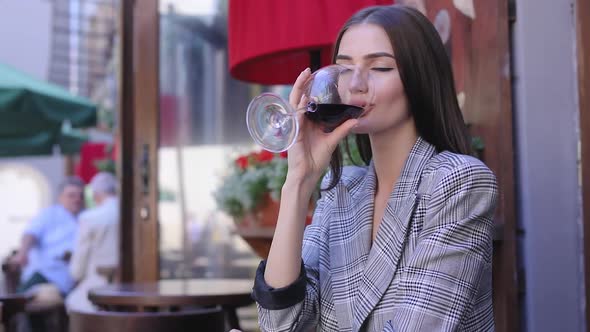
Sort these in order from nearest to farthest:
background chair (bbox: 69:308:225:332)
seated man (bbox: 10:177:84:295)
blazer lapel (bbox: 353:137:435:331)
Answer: blazer lapel (bbox: 353:137:435:331) → background chair (bbox: 69:308:225:332) → seated man (bbox: 10:177:84:295)

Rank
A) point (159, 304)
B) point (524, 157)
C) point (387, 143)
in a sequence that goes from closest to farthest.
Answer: point (387, 143), point (524, 157), point (159, 304)

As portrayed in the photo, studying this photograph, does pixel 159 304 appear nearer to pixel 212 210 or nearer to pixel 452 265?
pixel 452 265

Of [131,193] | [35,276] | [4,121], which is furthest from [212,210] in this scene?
[4,121]

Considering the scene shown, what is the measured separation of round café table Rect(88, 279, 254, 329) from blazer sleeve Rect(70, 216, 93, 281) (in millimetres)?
2284

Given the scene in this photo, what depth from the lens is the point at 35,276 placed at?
5207 mm

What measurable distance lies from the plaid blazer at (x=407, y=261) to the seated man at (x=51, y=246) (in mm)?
4074

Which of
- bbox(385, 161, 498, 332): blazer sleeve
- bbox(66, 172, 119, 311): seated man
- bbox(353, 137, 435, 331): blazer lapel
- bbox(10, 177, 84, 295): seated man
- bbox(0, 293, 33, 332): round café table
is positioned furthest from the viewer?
bbox(10, 177, 84, 295): seated man

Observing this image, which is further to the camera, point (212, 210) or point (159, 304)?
point (212, 210)

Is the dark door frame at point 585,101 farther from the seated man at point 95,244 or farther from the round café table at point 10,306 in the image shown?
the seated man at point 95,244

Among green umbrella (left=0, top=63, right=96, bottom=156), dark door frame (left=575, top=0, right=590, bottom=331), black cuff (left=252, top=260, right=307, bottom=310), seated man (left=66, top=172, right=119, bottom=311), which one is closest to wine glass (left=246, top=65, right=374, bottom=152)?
black cuff (left=252, top=260, right=307, bottom=310)

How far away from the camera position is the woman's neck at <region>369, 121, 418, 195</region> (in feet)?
4.86

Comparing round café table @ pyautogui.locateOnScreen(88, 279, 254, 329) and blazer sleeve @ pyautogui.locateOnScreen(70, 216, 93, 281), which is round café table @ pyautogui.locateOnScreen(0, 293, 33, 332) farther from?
blazer sleeve @ pyautogui.locateOnScreen(70, 216, 93, 281)

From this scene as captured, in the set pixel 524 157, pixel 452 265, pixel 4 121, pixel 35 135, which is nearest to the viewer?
pixel 452 265

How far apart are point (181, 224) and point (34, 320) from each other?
1.64m
